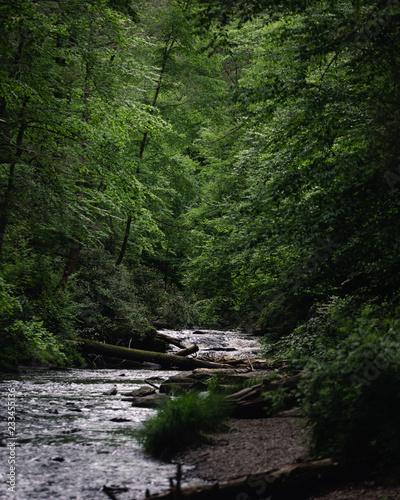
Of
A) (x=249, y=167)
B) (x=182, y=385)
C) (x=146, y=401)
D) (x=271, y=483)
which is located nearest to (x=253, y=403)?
(x=146, y=401)

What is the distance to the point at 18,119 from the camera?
1049cm

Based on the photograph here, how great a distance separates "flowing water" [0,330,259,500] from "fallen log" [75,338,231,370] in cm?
312

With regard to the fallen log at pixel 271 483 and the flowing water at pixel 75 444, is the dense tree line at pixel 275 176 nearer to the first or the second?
the fallen log at pixel 271 483

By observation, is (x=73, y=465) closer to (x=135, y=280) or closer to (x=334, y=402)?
(x=334, y=402)

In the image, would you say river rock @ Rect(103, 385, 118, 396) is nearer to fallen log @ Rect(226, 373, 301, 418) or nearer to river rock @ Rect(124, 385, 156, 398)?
river rock @ Rect(124, 385, 156, 398)

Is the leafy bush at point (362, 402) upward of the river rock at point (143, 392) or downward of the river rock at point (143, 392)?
upward

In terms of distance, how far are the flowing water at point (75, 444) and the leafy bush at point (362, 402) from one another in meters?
1.79

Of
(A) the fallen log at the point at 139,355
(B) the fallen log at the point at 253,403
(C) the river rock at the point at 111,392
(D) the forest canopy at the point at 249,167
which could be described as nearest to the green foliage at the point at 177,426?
(B) the fallen log at the point at 253,403

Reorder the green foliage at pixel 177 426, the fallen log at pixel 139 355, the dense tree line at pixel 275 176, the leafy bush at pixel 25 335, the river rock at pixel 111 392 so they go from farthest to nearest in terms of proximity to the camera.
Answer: the fallen log at pixel 139 355 → the river rock at pixel 111 392 → the leafy bush at pixel 25 335 → the dense tree line at pixel 275 176 → the green foliage at pixel 177 426

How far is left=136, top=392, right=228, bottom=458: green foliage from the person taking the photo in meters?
5.90

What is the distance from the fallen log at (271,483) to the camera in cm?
404

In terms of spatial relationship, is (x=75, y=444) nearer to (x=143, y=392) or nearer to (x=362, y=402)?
(x=143, y=392)

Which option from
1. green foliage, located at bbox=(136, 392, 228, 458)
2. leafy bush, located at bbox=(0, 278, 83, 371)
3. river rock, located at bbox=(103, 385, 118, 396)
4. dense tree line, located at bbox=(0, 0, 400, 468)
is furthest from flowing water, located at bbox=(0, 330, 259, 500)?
dense tree line, located at bbox=(0, 0, 400, 468)

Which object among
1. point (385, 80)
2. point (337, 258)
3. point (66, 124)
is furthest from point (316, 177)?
point (66, 124)
